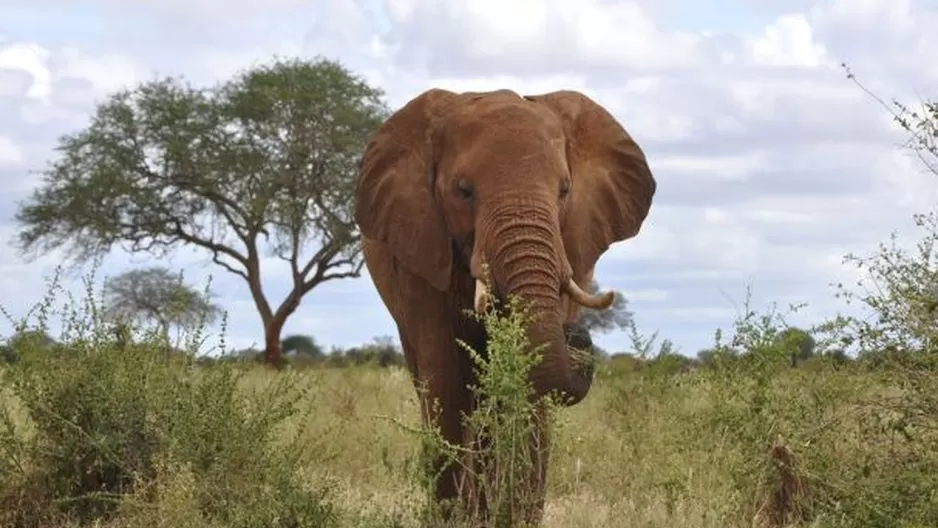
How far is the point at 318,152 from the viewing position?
33.3 m

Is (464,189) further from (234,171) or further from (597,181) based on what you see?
Result: (234,171)

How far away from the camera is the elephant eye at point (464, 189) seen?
7.64 metres

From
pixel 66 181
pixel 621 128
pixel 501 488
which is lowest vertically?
pixel 501 488

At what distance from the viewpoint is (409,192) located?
805cm

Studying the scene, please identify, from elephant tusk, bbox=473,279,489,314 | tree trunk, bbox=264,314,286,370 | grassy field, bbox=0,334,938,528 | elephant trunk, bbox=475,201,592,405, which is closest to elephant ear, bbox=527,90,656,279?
elephant trunk, bbox=475,201,592,405

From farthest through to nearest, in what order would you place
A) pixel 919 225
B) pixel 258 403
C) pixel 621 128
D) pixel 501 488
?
pixel 621 128
pixel 258 403
pixel 919 225
pixel 501 488

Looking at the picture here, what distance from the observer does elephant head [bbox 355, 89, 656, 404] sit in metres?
7.18

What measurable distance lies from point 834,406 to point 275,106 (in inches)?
1049

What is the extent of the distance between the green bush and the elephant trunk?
106cm

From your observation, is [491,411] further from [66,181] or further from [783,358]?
[66,181]

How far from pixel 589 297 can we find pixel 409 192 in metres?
1.19

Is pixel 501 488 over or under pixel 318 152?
under

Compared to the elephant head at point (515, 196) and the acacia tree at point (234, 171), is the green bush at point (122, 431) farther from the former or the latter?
the acacia tree at point (234, 171)

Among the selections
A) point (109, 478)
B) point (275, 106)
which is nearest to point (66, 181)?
point (275, 106)
